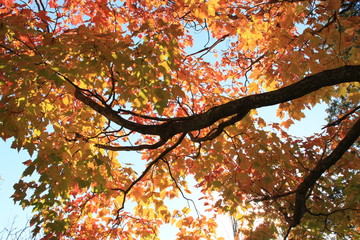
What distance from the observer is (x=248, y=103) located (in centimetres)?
287

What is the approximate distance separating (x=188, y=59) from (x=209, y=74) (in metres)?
0.51

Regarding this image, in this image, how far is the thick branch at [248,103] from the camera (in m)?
2.62

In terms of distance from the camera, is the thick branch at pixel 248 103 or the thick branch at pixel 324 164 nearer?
the thick branch at pixel 248 103

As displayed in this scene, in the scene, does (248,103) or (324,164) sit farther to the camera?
(324,164)

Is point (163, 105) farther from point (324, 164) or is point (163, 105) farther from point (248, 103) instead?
point (324, 164)

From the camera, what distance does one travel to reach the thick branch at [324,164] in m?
3.39

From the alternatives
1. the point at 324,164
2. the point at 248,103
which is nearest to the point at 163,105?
the point at 248,103

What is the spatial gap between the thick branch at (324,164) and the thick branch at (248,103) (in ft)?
3.47

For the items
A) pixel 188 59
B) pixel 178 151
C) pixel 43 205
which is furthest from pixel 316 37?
pixel 43 205

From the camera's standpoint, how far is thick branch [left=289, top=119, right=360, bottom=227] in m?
3.39

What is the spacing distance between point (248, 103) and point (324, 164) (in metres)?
1.69

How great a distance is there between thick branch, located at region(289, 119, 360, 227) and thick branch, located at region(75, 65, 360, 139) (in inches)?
41.7

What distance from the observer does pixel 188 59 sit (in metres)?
5.29

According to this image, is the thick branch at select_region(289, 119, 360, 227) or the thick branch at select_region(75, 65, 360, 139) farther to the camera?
the thick branch at select_region(289, 119, 360, 227)
